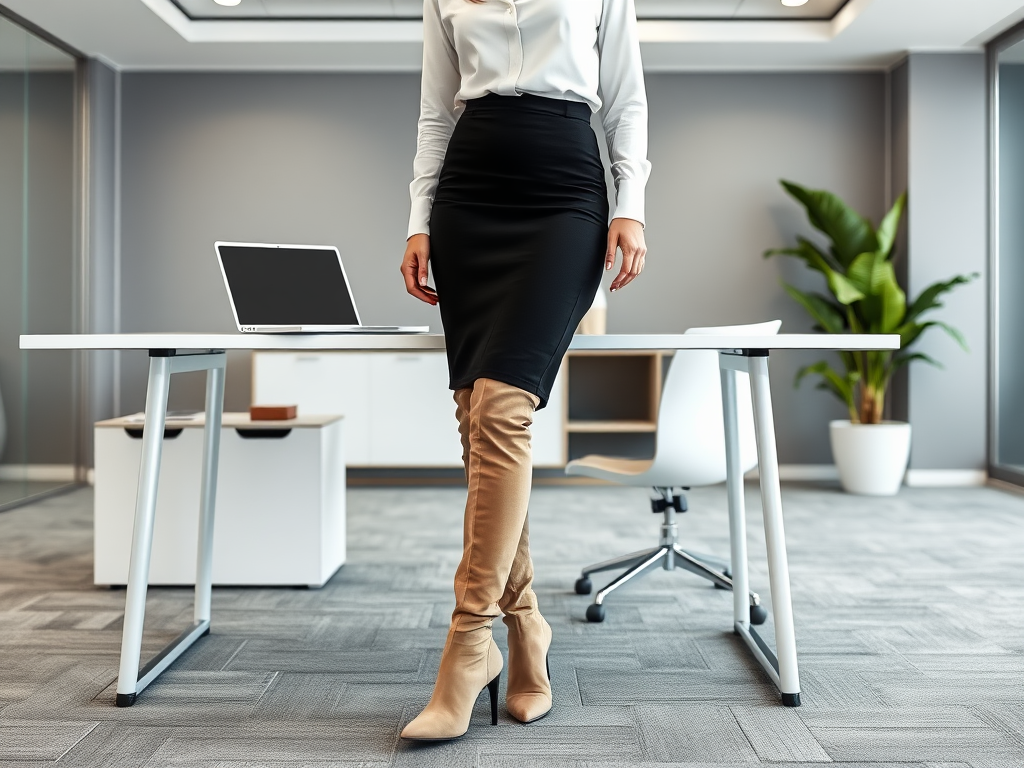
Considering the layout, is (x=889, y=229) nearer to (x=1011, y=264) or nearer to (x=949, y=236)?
(x=949, y=236)

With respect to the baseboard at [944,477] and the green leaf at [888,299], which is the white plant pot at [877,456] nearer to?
the baseboard at [944,477]

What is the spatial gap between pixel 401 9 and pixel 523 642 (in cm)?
390

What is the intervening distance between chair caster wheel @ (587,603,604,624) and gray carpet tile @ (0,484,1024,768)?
0.08 feet

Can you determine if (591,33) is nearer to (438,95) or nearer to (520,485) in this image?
(438,95)

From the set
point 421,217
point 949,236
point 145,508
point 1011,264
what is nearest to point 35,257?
point 145,508

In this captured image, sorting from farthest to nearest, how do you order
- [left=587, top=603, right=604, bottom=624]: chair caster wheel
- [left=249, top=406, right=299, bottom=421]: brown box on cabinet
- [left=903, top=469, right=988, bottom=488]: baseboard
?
[left=903, top=469, right=988, bottom=488]: baseboard, [left=249, top=406, right=299, bottom=421]: brown box on cabinet, [left=587, top=603, right=604, bottom=624]: chair caster wheel

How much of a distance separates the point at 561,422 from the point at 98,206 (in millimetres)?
2830

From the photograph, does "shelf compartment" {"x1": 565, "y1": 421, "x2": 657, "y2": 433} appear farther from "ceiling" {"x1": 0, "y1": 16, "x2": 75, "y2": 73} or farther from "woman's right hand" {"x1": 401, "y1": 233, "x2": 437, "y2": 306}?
"ceiling" {"x1": 0, "y1": 16, "x2": 75, "y2": 73}

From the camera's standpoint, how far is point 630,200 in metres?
1.57

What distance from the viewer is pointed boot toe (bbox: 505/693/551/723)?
154 cm

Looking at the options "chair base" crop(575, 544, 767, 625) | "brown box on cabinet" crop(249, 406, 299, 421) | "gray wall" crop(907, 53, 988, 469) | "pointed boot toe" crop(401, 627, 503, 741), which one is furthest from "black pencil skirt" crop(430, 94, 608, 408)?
"gray wall" crop(907, 53, 988, 469)

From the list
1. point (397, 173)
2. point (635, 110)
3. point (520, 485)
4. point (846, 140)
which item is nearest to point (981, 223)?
point (846, 140)

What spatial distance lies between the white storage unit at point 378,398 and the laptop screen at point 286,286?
244cm

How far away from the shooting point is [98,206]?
15.7 ft
